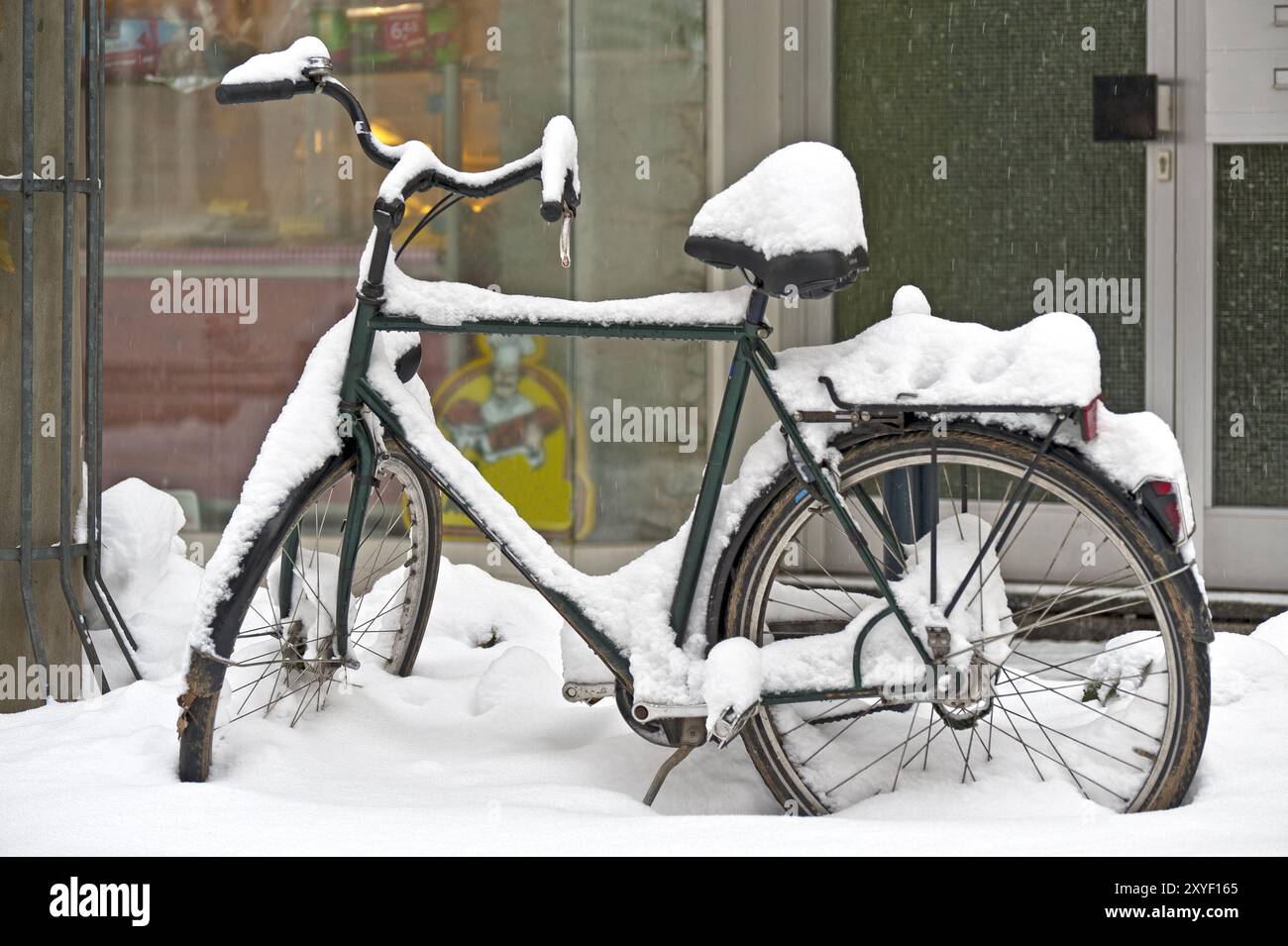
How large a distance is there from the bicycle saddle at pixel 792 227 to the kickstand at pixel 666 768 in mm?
865

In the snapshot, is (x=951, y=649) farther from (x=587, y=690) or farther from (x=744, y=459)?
(x=587, y=690)

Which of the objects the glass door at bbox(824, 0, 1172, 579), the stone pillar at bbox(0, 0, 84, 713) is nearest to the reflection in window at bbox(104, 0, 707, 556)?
the glass door at bbox(824, 0, 1172, 579)

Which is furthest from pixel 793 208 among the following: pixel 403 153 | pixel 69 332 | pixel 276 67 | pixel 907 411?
pixel 69 332

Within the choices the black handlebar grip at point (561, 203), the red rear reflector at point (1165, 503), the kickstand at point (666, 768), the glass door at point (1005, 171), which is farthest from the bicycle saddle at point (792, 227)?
the glass door at point (1005, 171)

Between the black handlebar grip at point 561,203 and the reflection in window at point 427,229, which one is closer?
the black handlebar grip at point 561,203

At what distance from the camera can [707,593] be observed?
2.59 meters

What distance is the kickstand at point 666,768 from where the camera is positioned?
2.59m

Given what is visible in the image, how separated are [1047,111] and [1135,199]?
1.38 ft

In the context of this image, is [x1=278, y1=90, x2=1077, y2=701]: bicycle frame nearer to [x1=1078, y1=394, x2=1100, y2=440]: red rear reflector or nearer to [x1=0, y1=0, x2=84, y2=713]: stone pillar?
[x1=1078, y1=394, x2=1100, y2=440]: red rear reflector

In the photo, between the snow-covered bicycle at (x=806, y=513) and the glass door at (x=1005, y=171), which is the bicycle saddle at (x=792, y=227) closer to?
the snow-covered bicycle at (x=806, y=513)

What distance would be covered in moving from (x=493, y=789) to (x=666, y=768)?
13.5 inches

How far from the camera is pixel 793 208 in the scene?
8.17 ft

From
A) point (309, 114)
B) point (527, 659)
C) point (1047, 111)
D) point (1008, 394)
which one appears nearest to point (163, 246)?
point (309, 114)

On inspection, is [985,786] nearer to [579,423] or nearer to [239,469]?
[579,423]
